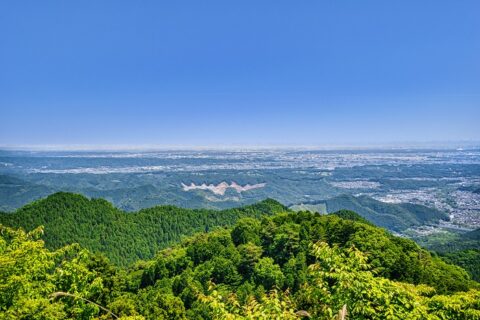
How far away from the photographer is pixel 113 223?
102 metres

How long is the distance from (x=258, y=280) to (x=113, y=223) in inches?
3025

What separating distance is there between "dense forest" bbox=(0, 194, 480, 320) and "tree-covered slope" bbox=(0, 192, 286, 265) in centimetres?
4908

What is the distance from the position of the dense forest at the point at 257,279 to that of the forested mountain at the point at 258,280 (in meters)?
0.04

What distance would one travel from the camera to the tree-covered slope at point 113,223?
9116 cm

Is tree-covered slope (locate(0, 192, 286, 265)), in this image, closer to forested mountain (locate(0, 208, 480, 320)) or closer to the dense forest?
forested mountain (locate(0, 208, 480, 320))

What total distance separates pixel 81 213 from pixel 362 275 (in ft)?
347

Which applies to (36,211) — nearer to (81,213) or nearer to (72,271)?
(81,213)

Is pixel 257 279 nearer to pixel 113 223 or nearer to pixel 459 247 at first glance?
pixel 113 223

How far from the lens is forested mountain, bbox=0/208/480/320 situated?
8.63 meters

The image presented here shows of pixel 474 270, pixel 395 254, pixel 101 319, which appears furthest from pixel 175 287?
→ pixel 474 270

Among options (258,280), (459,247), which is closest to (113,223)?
(258,280)

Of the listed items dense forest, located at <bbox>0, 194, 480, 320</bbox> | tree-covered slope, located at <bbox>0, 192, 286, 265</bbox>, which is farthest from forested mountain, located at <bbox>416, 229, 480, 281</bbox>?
tree-covered slope, located at <bbox>0, 192, 286, 265</bbox>

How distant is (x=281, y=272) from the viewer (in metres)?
35.4

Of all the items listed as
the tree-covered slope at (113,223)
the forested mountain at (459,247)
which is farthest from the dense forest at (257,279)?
the tree-covered slope at (113,223)
